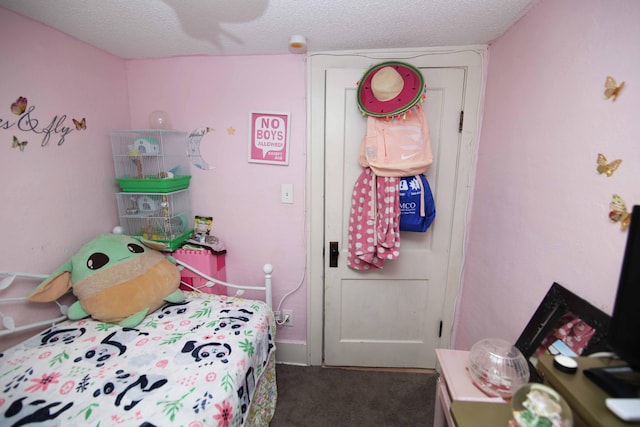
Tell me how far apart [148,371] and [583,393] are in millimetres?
1463

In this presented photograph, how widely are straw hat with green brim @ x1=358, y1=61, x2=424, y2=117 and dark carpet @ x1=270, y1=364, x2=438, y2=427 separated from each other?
1799mm

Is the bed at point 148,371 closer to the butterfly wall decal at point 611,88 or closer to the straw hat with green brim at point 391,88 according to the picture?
the straw hat with green brim at point 391,88

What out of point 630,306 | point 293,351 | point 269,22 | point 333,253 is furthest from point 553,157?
point 293,351

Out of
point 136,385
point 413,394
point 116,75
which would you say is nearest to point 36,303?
point 136,385

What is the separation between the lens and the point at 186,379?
1124 mm

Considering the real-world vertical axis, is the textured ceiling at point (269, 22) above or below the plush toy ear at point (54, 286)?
above

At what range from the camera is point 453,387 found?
105 cm

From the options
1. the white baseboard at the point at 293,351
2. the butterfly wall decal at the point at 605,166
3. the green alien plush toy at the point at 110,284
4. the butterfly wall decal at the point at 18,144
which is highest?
the butterfly wall decal at the point at 18,144

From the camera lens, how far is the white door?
1.74 m

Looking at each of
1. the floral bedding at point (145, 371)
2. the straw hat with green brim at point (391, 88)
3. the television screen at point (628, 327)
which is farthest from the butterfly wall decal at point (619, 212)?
the floral bedding at point (145, 371)

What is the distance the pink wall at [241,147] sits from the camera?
1.84m

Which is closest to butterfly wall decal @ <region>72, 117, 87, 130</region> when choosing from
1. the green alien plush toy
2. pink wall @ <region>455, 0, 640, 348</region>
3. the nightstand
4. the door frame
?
Result: the green alien plush toy

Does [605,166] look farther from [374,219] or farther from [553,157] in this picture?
[374,219]

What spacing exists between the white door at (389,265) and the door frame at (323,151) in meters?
0.04
